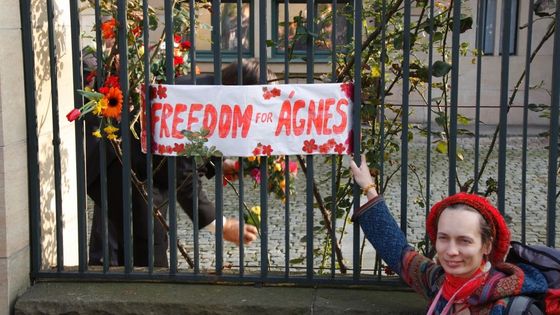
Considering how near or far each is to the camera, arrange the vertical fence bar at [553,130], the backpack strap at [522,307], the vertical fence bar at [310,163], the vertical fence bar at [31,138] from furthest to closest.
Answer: the vertical fence bar at [31,138] → the vertical fence bar at [310,163] → the vertical fence bar at [553,130] → the backpack strap at [522,307]

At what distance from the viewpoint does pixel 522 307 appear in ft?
9.50

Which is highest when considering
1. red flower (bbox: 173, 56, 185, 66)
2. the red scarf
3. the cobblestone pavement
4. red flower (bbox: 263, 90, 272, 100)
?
red flower (bbox: 173, 56, 185, 66)

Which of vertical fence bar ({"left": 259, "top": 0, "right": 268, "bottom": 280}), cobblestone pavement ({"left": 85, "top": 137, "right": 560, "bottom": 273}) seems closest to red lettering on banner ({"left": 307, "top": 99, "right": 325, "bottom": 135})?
vertical fence bar ({"left": 259, "top": 0, "right": 268, "bottom": 280})

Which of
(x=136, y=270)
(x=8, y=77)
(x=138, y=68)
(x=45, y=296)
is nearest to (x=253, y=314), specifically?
(x=136, y=270)

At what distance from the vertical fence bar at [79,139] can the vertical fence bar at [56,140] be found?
0.09m

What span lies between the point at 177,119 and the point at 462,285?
147 cm

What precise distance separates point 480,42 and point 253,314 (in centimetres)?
155

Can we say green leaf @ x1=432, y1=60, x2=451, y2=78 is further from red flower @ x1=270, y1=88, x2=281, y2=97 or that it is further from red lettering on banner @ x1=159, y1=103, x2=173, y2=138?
red lettering on banner @ x1=159, y1=103, x2=173, y2=138

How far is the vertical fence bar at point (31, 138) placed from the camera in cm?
374

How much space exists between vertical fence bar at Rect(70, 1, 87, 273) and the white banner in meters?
0.39

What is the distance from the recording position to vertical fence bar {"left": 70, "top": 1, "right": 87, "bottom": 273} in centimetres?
376

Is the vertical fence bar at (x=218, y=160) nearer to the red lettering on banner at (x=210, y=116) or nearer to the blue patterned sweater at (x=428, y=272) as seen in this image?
the red lettering on banner at (x=210, y=116)

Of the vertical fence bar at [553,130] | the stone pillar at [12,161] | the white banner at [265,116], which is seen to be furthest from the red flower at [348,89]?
the stone pillar at [12,161]

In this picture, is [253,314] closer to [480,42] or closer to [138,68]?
[138,68]
